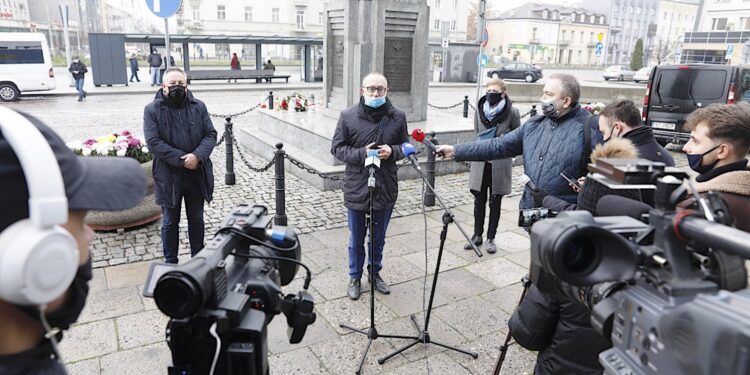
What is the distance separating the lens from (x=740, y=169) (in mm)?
2789

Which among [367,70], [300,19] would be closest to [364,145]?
[367,70]

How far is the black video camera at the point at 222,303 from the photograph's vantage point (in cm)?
162

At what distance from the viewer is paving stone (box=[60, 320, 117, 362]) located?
3736 millimetres

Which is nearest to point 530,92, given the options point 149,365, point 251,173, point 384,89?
point 251,173

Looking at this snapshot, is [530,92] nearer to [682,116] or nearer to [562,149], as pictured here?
[682,116]

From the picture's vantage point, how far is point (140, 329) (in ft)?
13.5

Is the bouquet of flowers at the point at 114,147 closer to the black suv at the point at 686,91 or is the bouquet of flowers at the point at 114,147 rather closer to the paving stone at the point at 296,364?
the paving stone at the point at 296,364

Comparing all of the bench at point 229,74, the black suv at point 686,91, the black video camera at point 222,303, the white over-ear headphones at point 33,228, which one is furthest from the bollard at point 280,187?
the bench at point 229,74

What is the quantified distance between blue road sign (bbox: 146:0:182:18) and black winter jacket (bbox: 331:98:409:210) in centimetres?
276

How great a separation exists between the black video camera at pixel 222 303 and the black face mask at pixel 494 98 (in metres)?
4.42

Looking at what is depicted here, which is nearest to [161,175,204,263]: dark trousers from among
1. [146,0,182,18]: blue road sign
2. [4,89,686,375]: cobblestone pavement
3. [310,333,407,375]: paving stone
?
[4,89,686,375]: cobblestone pavement

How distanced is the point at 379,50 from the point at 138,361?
24.3 feet

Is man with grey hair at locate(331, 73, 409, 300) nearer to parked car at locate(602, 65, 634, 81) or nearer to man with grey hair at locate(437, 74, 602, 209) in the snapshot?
man with grey hair at locate(437, 74, 602, 209)

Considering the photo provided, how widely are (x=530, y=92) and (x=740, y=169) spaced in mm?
22963
